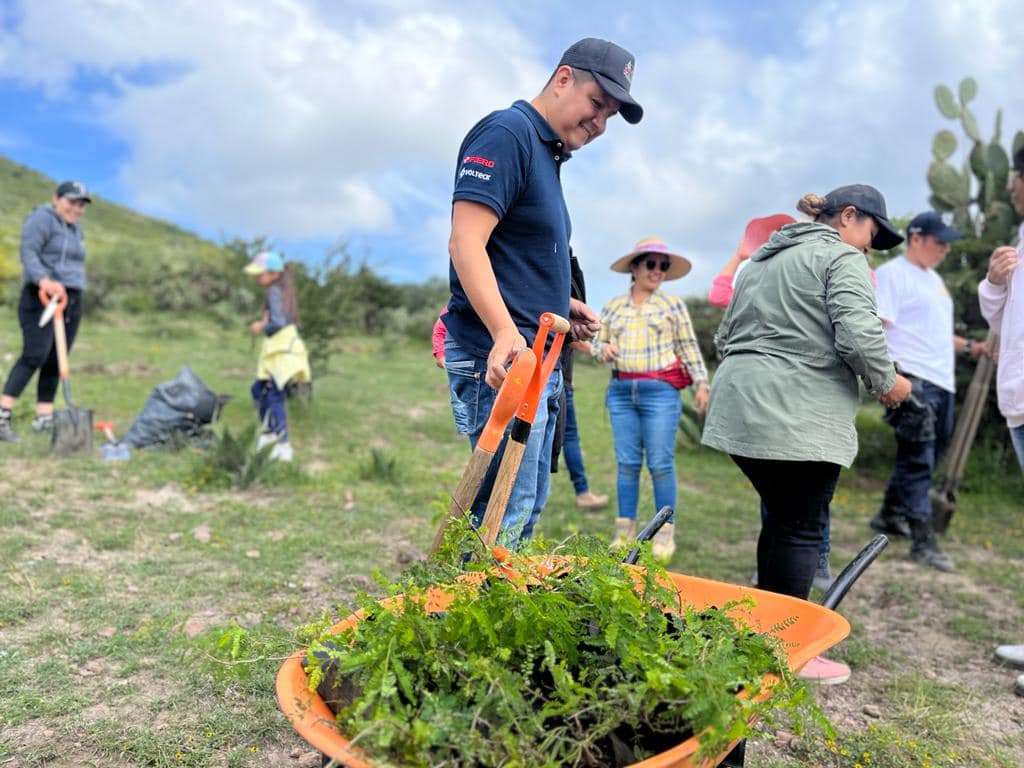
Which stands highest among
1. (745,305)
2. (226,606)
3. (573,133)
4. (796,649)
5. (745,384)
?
(573,133)

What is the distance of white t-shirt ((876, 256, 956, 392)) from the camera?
180 inches

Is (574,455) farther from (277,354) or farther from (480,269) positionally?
(480,269)

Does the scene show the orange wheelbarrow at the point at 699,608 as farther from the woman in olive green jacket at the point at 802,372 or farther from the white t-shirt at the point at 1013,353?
the white t-shirt at the point at 1013,353

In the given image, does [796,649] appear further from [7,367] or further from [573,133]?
[7,367]

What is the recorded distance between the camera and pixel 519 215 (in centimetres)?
230

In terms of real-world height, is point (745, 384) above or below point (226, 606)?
above

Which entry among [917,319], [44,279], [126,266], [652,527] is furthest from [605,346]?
[126,266]

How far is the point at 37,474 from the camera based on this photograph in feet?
17.5

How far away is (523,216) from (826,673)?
7.16ft

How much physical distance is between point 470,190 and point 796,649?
1391 mm

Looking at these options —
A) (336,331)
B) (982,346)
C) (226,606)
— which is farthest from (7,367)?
(982,346)

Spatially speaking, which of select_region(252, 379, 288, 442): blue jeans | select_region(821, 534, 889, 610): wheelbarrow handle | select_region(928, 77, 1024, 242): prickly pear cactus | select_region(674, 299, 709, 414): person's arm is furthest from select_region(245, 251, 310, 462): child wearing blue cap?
select_region(928, 77, 1024, 242): prickly pear cactus

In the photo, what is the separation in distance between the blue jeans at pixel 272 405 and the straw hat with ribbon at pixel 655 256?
120 inches

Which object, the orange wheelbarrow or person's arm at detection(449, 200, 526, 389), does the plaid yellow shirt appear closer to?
the orange wheelbarrow
